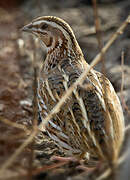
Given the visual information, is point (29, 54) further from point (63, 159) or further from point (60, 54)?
point (63, 159)

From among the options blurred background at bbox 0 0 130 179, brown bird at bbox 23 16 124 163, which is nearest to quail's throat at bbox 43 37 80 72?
brown bird at bbox 23 16 124 163

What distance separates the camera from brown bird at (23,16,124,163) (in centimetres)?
390

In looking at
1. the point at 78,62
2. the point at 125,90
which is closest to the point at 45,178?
the point at 78,62

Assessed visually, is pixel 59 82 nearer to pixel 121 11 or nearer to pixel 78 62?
pixel 78 62

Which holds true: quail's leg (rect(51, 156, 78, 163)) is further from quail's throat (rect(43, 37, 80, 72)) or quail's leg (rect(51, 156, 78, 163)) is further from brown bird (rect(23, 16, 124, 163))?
quail's throat (rect(43, 37, 80, 72))

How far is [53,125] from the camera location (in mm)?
4367

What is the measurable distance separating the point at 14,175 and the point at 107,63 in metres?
4.17

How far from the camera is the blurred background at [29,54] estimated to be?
4952 mm

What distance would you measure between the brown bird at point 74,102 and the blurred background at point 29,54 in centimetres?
37

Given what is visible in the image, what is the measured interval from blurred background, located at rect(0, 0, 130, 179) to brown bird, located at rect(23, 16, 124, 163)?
372 millimetres

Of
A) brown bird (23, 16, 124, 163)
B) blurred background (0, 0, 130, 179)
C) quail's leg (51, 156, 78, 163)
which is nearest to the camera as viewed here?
brown bird (23, 16, 124, 163)

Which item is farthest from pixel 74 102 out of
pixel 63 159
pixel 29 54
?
pixel 29 54

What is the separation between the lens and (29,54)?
7.82 meters

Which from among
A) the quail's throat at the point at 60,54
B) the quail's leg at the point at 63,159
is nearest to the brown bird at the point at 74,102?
the quail's throat at the point at 60,54
